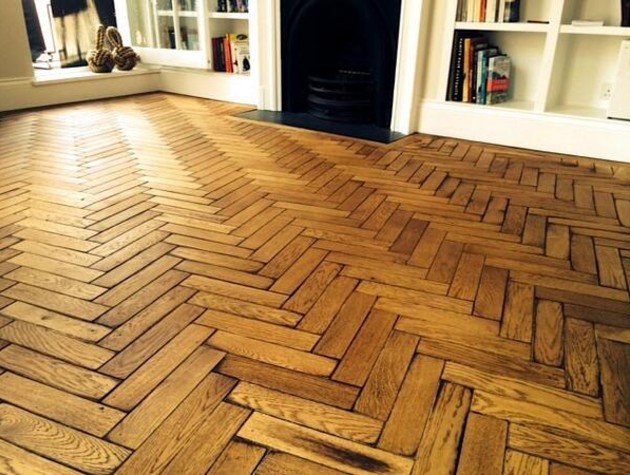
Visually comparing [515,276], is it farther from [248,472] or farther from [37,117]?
[37,117]

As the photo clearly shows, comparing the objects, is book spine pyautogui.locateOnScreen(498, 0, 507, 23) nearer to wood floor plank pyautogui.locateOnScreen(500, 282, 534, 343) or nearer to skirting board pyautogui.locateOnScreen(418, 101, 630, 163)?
skirting board pyautogui.locateOnScreen(418, 101, 630, 163)

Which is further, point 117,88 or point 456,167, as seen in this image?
point 117,88

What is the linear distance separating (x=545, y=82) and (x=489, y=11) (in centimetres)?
50

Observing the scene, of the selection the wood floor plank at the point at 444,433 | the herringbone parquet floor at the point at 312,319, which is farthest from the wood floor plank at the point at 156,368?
the wood floor plank at the point at 444,433

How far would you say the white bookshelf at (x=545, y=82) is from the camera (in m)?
2.69

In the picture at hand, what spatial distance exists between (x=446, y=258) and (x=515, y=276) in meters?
0.22

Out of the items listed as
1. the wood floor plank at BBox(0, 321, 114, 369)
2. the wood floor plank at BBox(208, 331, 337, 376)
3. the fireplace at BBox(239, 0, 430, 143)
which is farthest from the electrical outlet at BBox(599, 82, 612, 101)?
the wood floor plank at BBox(0, 321, 114, 369)

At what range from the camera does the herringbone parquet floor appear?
0.98 metres

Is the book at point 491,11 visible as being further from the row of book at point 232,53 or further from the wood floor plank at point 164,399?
the wood floor plank at point 164,399

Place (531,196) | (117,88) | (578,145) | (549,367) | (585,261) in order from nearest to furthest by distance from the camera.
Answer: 1. (549,367)
2. (585,261)
3. (531,196)
4. (578,145)
5. (117,88)

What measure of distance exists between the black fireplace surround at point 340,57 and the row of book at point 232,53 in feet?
1.55

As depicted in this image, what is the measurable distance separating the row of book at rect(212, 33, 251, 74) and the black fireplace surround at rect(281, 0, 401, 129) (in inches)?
18.6

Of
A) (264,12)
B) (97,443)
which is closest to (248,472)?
(97,443)

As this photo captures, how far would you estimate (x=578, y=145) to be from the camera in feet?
9.09
